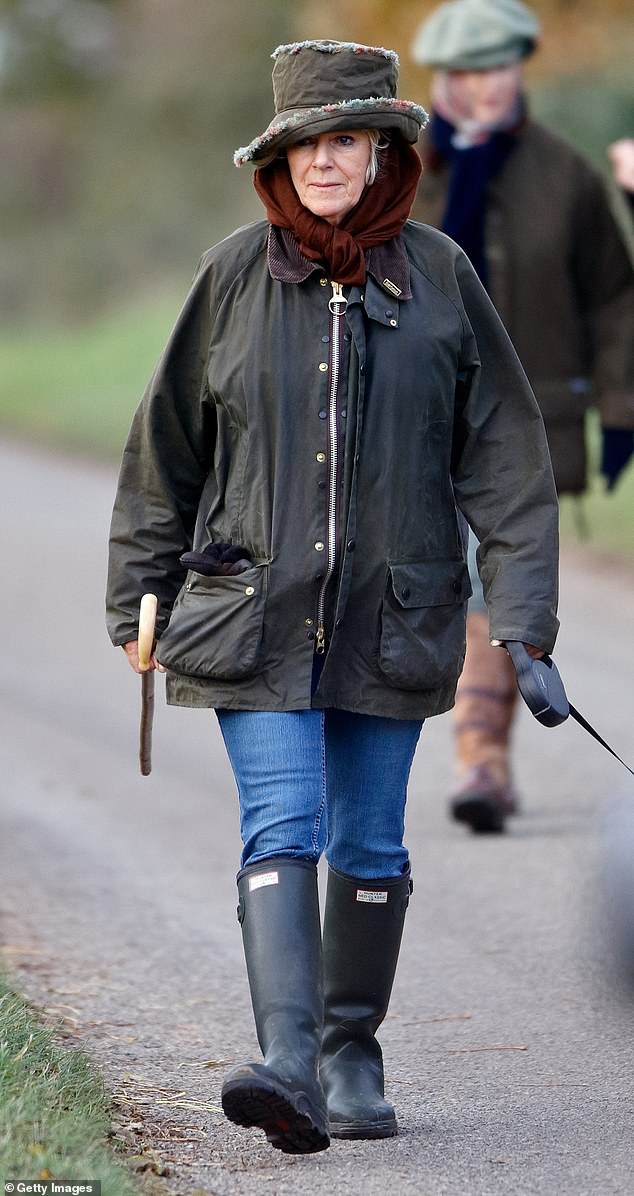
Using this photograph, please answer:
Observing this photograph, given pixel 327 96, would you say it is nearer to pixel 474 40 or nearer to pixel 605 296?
pixel 474 40

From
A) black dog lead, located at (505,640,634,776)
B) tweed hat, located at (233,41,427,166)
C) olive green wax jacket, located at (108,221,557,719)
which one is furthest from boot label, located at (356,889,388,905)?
tweed hat, located at (233,41,427,166)

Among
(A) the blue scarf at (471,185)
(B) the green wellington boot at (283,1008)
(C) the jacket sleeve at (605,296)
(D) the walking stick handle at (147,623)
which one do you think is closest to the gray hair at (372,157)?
(D) the walking stick handle at (147,623)

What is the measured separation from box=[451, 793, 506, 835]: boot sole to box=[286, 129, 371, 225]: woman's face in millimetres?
2975

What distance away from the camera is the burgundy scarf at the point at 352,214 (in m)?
3.66

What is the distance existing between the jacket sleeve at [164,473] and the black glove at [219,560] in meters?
0.15

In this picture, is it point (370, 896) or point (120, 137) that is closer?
point (370, 896)

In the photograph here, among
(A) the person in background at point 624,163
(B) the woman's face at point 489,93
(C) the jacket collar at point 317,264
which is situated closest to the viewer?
(C) the jacket collar at point 317,264

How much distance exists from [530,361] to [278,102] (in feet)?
9.22

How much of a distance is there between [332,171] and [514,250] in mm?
2748

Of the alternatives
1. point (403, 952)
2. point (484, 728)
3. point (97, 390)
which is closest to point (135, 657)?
point (403, 952)

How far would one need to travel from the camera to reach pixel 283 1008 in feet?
11.4

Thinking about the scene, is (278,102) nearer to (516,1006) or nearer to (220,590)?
(220,590)

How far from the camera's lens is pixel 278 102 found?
369cm

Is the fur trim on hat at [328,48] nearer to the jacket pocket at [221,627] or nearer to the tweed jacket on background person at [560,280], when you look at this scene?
the jacket pocket at [221,627]
